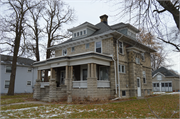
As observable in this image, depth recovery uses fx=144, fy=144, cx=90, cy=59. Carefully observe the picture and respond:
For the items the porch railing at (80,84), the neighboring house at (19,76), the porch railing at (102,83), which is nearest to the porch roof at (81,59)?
the porch railing at (102,83)

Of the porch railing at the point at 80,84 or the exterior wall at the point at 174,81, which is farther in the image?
the exterior wall at the point at 174,81

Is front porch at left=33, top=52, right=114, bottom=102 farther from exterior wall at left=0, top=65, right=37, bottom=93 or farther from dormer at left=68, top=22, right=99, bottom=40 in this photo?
exterior wall at left=0, top=65, right=37, bottom=93

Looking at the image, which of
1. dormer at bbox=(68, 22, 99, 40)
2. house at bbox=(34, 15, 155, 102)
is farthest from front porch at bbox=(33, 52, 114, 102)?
dormer at bbox=(68, 22, 99, 40)

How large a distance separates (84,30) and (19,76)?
18.9 meters

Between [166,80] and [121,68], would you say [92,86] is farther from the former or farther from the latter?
[166,80]

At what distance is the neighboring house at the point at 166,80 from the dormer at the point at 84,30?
24.0 m

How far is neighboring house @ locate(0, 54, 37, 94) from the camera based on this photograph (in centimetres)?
2747

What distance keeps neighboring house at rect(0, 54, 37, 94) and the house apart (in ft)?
43.8

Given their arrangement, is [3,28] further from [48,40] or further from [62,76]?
[62,76]

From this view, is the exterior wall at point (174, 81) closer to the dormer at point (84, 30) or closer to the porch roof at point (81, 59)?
the dormer at point (84, 30)

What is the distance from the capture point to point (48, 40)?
82.4 feet

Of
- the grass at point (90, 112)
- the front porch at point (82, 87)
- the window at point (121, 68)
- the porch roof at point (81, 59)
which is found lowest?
the grass at point (90, 112)

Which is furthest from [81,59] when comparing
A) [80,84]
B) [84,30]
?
[84,30]

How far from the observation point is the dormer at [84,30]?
59.5ft
